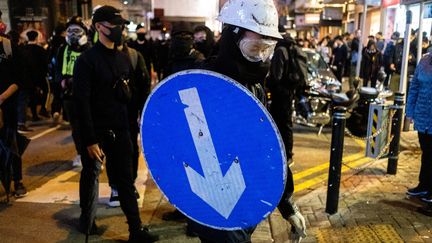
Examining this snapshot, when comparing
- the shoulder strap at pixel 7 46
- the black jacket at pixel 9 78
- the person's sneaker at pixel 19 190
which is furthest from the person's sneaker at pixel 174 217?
the shoulder strap at pixel 7 46

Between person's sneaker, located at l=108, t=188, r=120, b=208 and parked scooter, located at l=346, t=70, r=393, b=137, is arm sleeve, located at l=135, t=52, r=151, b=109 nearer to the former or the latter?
person's sneaker, located at l=108, t=188, r=120, b=208

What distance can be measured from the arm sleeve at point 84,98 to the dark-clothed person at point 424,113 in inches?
141

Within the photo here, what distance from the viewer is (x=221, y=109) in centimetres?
205

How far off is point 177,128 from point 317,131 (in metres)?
7.92

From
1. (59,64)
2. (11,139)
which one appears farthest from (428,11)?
(11,139)

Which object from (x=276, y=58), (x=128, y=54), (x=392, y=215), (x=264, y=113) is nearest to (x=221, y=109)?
(x=264, y=113)

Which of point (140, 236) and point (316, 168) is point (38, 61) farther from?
point (140, 236)

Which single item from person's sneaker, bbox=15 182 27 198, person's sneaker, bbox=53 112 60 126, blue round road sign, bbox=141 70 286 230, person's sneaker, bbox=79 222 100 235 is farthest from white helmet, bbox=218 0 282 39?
person's sneaker, bbox=53 112 60 126

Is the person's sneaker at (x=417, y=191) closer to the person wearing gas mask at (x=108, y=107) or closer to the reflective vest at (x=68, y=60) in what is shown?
the person wearing gas mask at (x=108, y=107)

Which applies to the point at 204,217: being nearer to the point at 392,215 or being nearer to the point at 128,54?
the point at 128,54

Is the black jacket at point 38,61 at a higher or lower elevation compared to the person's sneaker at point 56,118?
higher

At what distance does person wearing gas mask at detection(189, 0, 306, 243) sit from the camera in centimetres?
224

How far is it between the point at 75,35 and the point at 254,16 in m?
4.82

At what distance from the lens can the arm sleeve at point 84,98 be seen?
3824 mm
